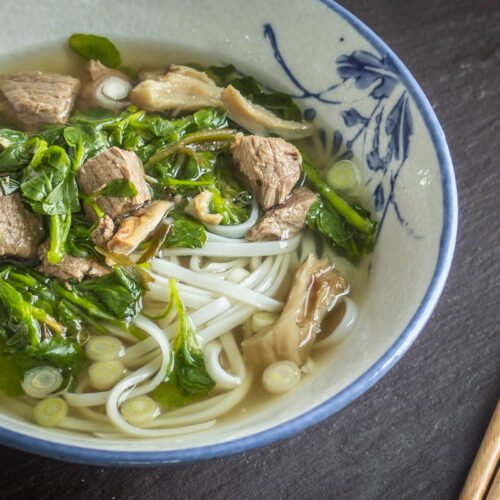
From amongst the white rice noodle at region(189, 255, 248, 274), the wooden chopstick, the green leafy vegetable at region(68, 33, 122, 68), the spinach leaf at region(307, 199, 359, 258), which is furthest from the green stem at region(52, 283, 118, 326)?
the wooden chopstick

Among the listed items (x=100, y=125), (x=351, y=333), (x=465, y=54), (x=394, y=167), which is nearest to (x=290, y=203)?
(x=394, y=167)

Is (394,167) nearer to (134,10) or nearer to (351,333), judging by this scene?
(351,333)

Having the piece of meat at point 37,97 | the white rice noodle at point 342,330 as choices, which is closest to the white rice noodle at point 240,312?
the white rice noodle at point 342,330

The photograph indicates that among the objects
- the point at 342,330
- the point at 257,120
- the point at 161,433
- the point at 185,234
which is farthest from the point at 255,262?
the point at 161,433

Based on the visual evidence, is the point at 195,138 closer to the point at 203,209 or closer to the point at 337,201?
the point at 203,209

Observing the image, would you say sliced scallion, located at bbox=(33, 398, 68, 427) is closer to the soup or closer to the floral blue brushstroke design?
the soup
